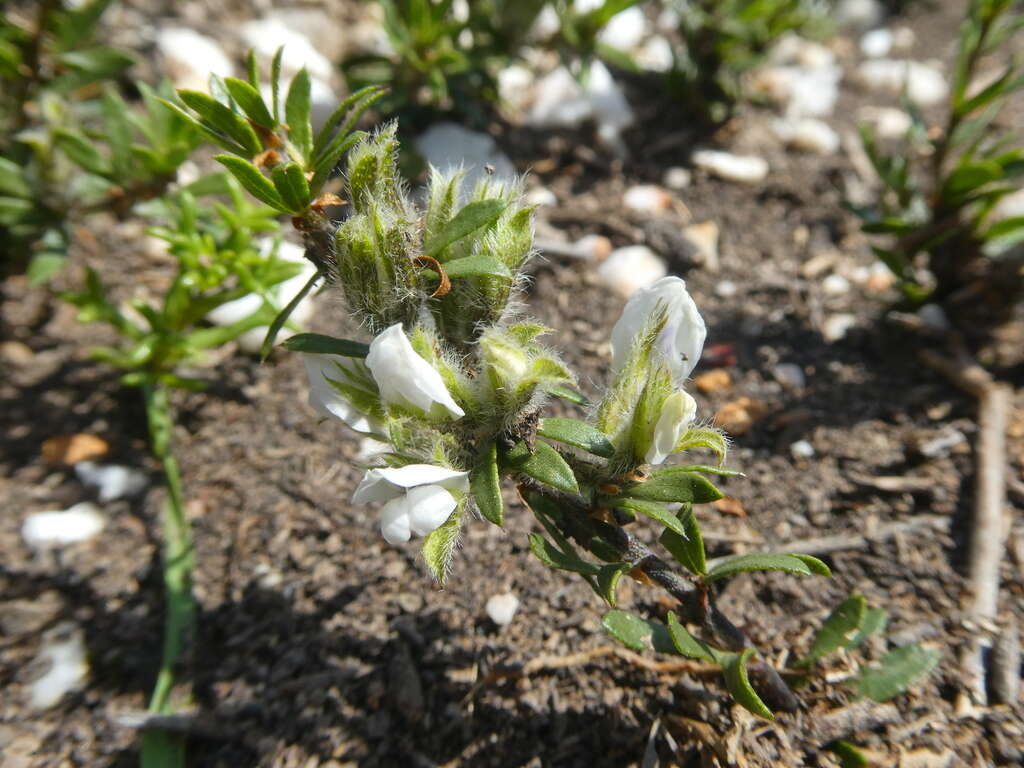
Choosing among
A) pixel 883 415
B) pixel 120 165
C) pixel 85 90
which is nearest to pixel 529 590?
pixel 883 415

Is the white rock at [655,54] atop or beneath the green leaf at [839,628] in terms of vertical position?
atop

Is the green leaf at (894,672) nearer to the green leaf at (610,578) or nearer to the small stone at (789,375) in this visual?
→ the green leaf at (610,578)

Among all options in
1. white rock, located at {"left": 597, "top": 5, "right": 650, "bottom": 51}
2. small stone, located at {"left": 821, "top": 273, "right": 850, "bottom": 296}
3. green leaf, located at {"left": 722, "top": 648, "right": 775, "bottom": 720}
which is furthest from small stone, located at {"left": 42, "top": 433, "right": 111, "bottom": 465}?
white rock, located at {"left": 597, "top": 5, "right": 650, "bottom": 51}

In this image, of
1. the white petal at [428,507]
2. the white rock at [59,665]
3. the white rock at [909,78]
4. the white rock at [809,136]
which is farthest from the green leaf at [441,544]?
the white rock at [909,78]

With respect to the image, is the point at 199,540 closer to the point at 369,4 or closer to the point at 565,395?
the point at 565,395

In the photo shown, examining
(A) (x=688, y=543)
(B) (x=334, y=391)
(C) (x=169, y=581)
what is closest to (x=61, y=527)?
(C) (x=169, y=581)
